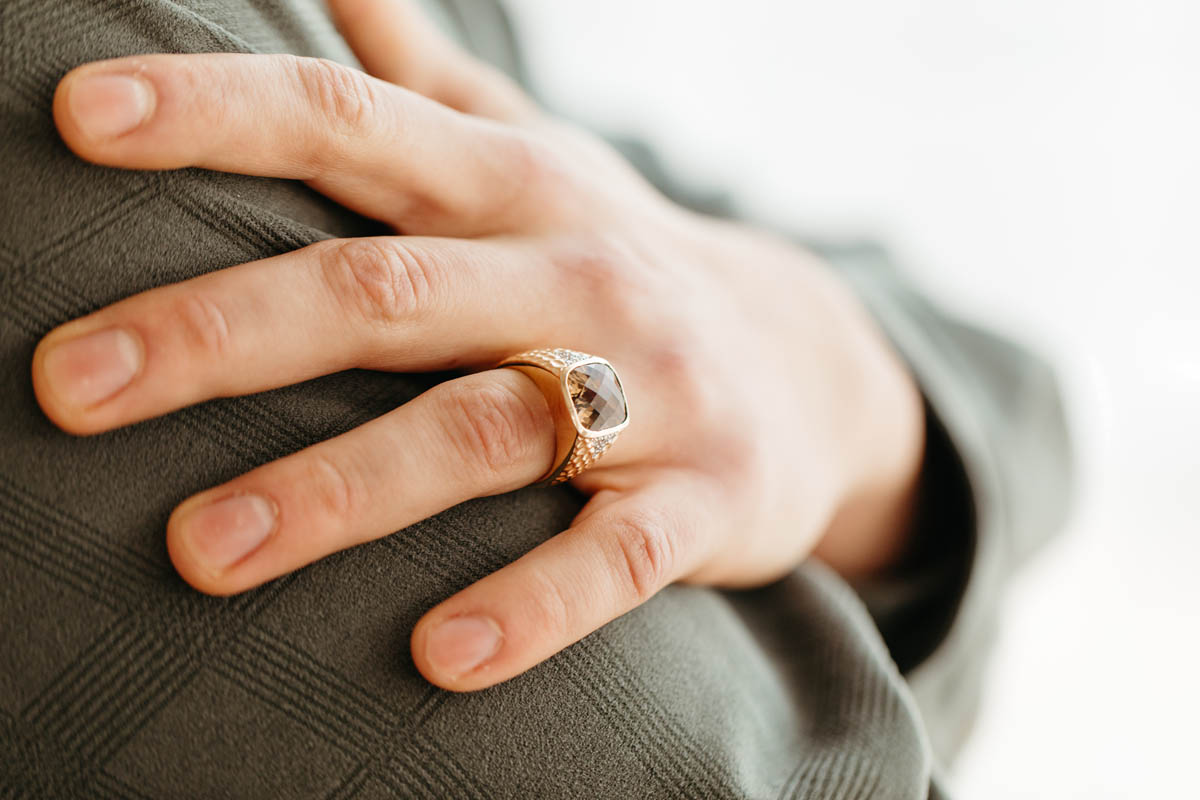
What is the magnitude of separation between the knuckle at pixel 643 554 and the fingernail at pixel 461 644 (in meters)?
0.08

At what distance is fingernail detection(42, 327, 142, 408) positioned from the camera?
34 centimetres

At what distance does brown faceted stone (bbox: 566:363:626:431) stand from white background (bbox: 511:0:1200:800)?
2.89ft

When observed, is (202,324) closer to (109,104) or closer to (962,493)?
(109,104)

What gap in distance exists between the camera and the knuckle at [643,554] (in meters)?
0.45

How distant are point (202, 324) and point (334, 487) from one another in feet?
0.32

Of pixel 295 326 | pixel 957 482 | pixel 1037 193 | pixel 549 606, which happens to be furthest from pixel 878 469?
pixel 1037 193

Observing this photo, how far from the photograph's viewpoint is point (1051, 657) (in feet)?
4.08

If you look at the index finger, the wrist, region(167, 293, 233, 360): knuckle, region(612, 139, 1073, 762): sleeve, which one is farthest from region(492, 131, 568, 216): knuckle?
region(612, 139, 1073, 762): sleeve

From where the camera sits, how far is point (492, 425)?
439 mm

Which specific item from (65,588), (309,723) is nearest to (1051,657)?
(309,723)

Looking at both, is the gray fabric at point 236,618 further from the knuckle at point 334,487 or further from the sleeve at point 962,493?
the sleeve at point 962,493

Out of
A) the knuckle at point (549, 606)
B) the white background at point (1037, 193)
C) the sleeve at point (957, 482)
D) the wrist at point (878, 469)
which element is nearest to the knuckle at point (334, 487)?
the knuckle at point (549, 606)

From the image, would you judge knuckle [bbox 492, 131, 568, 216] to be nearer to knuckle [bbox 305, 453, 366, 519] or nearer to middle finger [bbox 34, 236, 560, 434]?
middle finger [bbox 34, 236, 560, 434]

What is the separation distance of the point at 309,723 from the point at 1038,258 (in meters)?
1.48
